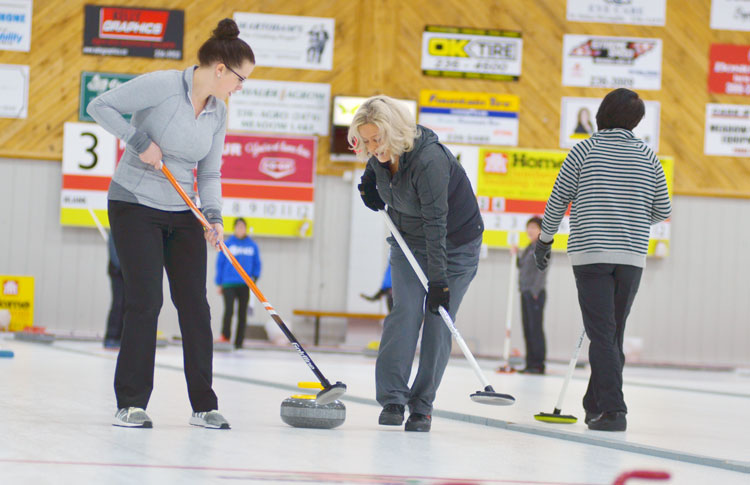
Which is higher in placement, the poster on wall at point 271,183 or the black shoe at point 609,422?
the poster on wall at point 271,183

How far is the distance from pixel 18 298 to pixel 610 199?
9.83m

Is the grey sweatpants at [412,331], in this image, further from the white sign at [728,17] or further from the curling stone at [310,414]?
the white sign at [728,17]

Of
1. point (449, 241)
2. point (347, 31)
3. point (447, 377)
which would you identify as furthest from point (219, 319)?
point (449, 241)

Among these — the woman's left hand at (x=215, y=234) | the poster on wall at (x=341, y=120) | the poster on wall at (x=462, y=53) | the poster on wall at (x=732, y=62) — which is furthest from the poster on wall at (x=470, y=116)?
the woman's left hand at (x=215, y=234)

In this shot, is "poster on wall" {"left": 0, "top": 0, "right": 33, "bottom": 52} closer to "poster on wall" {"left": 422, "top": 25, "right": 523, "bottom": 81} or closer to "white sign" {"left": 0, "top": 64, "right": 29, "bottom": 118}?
"white sign" {"left": 0, "top": 64, "right": 29, "bottom": 118}

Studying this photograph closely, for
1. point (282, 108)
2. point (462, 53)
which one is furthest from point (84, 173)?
point (462, 53)

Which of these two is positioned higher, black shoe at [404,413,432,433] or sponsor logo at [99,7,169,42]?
sponsor logo at [99,7,169,42]

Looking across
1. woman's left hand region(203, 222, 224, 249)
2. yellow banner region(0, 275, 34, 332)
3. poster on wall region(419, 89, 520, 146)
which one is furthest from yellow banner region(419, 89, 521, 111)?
woman's left hand region(203, 222, 224, 249)

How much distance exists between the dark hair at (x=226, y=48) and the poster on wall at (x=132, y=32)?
979 cm

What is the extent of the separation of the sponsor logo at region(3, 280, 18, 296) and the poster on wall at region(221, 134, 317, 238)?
258 centimetres

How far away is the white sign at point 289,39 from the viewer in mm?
13234

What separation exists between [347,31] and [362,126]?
387 inches

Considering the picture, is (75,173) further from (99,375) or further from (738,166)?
(738,166)

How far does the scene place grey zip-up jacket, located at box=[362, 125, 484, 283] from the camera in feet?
12.7
